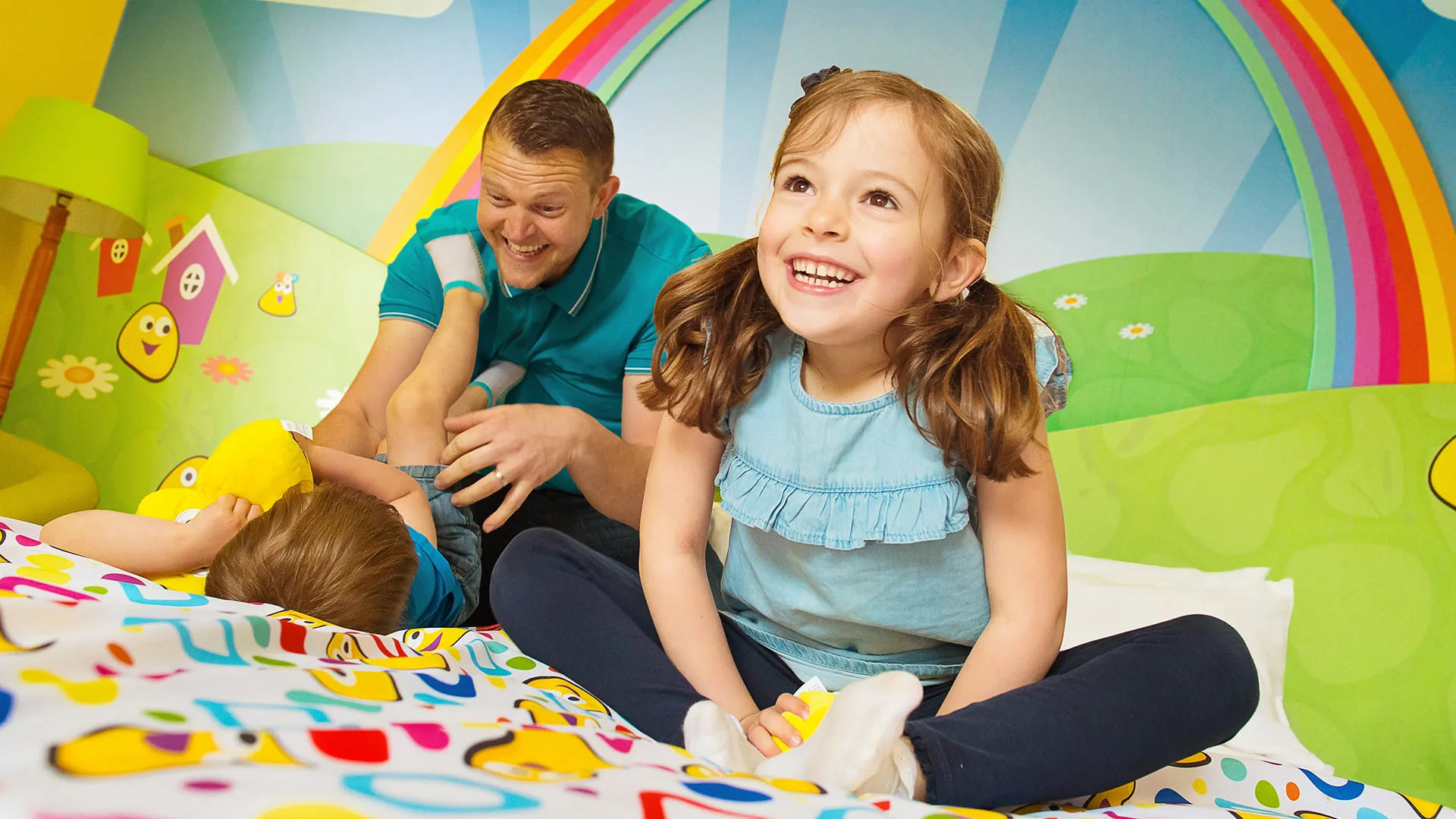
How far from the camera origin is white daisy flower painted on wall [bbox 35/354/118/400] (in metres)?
2.23

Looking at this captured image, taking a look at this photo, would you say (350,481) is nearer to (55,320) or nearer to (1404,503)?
(55,320)

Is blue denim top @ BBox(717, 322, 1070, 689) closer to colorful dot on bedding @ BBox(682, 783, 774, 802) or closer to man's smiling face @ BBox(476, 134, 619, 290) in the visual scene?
colorful dot on bedding @ BBox(682, 783, 774, 802)

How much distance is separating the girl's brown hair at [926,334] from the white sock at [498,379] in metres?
0.61

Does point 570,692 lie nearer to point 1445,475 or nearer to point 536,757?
point 536,757

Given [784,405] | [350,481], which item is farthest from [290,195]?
[784,405]

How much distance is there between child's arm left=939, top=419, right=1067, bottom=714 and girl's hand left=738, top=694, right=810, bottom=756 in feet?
0.48

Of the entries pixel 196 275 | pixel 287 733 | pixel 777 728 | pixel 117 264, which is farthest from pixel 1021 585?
pixel 117 264

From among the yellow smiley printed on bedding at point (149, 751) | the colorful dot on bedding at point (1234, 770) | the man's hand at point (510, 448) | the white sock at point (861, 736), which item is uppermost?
the man's hand at point (510, 448)

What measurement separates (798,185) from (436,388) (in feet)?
2.19

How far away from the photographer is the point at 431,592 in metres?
1.16

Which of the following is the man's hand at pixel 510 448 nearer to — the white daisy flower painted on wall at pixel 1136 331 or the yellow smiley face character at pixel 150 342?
the white daisy flower painted on wall at pixel 1136 331

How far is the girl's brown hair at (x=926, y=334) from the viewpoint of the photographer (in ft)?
2.77

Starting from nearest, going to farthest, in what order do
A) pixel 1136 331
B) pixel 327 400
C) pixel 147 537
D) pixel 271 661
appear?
pixel 271 661 < pixel 147 537 < pixel 1136 331 < pixel 327 400

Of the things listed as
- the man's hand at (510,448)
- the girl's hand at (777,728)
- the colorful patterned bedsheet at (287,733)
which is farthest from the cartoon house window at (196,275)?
the girl's hand at (777,728)
